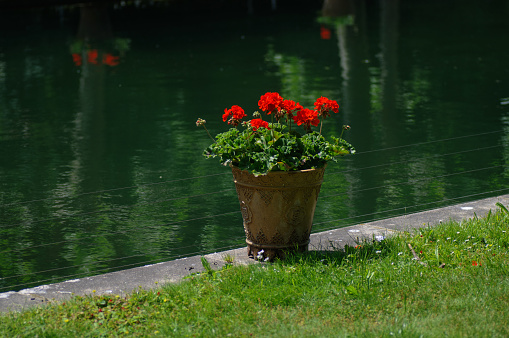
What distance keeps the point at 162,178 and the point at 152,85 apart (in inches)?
313

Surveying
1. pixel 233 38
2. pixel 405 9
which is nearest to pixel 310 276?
pixel 233 38

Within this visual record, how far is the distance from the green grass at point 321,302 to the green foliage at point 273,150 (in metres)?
0.68

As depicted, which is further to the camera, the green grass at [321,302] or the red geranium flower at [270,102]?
the red geranium flower at [270,102]

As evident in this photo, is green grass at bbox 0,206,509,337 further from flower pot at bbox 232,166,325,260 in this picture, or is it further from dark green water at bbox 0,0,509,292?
dark green water at bbox 0,0,509,292

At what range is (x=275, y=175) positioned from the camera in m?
5.09

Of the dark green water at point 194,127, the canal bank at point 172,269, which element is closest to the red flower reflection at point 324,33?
the dark green water at point 194,127

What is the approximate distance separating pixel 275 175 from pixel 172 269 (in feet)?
3.33

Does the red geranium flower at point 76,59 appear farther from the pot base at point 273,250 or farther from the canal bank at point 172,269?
the pot base at point 273,250

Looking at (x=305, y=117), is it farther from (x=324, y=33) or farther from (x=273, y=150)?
(x=324, y=33)

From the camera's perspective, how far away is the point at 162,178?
30.1 ft

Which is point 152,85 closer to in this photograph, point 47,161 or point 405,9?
point 47,161

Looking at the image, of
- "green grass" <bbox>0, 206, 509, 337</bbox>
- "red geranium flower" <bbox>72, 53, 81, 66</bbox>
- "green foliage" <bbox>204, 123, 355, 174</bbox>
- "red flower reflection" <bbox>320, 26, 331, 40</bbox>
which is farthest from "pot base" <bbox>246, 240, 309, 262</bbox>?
"red flower reflection" <bbox>320, 26, 331, 40</bbox>

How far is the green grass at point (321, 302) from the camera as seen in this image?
Answer: 4164 millimetres

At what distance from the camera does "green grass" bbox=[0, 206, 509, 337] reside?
164 inches
